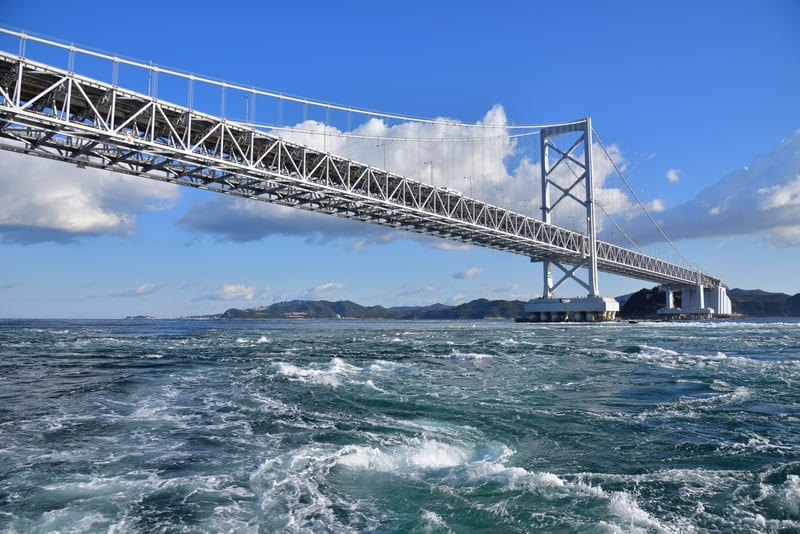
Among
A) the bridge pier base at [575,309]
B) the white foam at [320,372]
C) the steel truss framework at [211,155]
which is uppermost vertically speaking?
the steel truss framework at [211,155]

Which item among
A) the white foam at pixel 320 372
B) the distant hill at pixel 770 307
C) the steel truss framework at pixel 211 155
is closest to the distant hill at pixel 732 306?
the distant hill at pixel 770 307

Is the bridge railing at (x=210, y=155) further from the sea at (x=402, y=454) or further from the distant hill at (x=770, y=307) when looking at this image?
the distant hill at (x=770, y=307)

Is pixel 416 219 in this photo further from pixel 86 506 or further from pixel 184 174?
pixel 86 506

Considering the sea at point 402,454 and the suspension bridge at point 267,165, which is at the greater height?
the suspension bridge at point 267,165

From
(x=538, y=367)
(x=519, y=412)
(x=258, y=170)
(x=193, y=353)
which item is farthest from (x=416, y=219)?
(x=519, y=412)

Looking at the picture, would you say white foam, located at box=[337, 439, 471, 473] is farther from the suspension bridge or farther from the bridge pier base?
the bridge pier base

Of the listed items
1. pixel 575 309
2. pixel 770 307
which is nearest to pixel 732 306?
pixel 770 307

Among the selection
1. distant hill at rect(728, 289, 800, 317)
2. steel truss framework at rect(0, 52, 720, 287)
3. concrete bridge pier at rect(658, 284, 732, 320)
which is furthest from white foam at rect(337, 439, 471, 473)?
distant hill at rect(728, 289, 800, 317)
